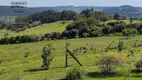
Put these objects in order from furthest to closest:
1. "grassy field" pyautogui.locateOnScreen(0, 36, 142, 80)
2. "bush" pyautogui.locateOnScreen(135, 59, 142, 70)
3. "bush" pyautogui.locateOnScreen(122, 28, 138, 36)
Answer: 1. "bush" pyautogui.locateOnScreen(122, 28, 138, 36)
2. "bush" pyautogui.locateOnScreen(135, 59, 142, 70)
3. "grassy field" pyautogui.locateOnScreen(0, 36, 142, 80)

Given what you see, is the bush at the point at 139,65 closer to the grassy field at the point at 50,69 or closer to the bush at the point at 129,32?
the grassy field at the point at 50,69

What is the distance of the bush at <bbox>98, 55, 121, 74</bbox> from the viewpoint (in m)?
51.9

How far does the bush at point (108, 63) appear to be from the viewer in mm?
51938

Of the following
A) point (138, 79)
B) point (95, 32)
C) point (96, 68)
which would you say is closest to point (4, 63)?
point (96, 68)

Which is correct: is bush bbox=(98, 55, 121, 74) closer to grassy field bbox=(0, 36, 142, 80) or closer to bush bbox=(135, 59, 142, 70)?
grassy field bbox=(0, 36, 142, 80)

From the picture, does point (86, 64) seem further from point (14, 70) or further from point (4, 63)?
point (4, 63)

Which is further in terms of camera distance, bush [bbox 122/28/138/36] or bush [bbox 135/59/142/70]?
bush [bbox 122/28/138/36]

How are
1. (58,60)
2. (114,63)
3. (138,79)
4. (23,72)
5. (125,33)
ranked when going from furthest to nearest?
(125,33) → (58,60) → (23,72) → (114,63) → (138,79)

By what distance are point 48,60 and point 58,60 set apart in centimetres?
851

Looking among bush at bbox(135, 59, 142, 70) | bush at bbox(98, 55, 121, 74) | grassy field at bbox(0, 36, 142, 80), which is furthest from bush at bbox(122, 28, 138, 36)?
bush at bbox(98, 55, 121, 74)

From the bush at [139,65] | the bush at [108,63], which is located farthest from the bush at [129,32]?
the bush at [108,63]

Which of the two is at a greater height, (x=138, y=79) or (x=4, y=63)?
(x=138, y=79)

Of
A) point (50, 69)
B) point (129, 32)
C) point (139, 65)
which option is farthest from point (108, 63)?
point (129, 32)

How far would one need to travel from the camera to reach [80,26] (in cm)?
12988
